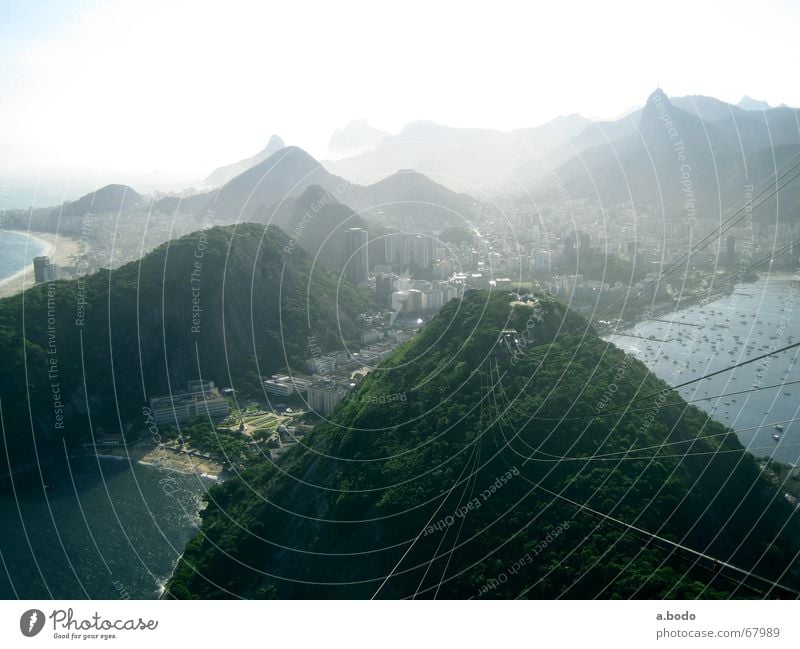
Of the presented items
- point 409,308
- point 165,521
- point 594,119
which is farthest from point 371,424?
point 594,119

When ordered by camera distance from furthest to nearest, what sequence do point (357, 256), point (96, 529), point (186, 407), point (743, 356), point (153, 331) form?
point (357, 256)
point (743, 356)
point (153, 331)
point (186, 407)
point (96, 529)

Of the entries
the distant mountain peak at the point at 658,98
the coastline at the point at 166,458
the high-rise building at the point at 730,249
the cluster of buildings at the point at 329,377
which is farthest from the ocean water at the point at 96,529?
the distant mountain peak at the point at 658,98

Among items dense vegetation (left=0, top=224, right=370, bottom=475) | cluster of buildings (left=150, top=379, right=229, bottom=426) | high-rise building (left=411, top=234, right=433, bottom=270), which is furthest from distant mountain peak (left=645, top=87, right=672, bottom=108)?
cluster of buildings (left=150, top=379, right=229, bottom=426)

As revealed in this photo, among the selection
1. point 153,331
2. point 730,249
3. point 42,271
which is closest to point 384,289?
point 153,331

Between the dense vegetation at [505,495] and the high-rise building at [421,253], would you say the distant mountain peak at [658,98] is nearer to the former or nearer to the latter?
the high-rise building at [421,253]

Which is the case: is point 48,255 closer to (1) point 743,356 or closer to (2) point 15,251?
(2) point 15,251

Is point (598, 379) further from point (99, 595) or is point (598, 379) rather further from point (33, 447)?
point (33, 447)
